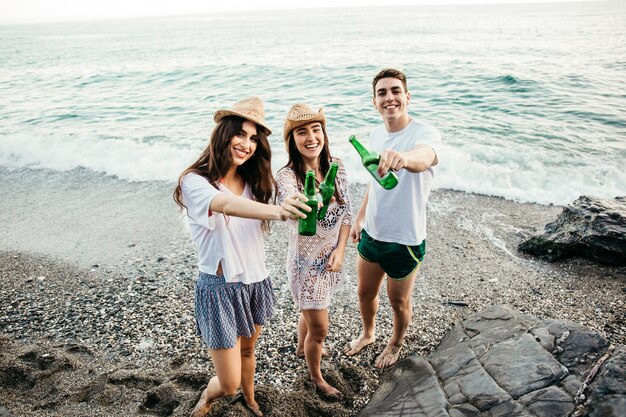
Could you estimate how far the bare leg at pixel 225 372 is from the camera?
2.80 metres

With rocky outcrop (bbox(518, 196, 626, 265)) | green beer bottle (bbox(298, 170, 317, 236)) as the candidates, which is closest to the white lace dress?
green beer bottle (bbox(298, 170, 317, 236))

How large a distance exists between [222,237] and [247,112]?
0.86 metres

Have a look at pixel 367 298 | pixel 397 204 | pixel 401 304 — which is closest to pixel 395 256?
pixel 397 204

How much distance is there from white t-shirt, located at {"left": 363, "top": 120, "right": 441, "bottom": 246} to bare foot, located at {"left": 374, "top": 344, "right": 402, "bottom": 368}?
1286mm

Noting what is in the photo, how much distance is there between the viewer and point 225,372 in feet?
Result: 9.37

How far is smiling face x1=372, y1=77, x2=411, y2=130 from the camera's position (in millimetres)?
3234

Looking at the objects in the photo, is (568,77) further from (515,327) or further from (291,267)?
(291,267)

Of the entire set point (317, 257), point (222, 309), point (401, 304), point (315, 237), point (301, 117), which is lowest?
point (401, 304)

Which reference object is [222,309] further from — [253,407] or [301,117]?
[301,117]

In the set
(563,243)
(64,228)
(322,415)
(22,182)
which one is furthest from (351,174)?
(22,182)

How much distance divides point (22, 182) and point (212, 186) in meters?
9.19

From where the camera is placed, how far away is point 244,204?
2.39m

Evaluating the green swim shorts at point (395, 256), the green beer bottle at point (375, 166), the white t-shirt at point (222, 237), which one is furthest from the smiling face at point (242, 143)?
the green swim shorts at point (395, 256)

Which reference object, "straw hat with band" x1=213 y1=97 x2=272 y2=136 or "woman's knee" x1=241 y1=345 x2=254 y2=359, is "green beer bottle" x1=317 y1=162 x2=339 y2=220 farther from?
"woman's knee" x1=241 y1=345 x2=254 y2=359
